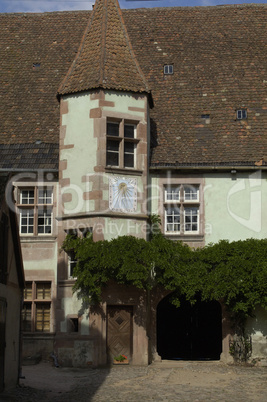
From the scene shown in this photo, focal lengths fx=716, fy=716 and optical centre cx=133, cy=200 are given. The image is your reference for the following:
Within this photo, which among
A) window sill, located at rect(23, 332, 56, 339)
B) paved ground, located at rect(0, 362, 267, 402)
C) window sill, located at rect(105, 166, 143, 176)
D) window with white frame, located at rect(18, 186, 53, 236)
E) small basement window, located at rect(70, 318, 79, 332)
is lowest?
paved ground, located at rect(0, 362, 267, 402)

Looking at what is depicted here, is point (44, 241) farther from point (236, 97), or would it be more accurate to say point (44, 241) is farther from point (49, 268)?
point (236, 97)

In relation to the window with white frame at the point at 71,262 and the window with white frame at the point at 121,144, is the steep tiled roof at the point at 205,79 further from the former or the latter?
the window with white frame at the point at 71,262

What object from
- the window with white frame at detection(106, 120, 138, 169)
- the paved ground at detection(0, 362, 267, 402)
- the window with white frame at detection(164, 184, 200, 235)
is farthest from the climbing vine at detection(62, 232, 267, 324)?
the window with white frame at detection(106, 120, 138, 169)

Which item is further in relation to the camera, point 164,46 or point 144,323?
point 164,46

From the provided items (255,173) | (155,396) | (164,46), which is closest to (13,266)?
(155,396)

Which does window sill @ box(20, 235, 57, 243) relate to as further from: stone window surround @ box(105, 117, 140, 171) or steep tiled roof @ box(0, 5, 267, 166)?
steep tiled roof @ box(0, 5, 267, 166)

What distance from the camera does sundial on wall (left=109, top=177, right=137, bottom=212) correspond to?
64.6 feet

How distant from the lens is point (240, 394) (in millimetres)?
14289

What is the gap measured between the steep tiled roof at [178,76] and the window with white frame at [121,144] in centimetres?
83

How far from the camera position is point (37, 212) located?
68.7ft

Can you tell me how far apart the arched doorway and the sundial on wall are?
443cm

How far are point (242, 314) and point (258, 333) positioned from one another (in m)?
0.79

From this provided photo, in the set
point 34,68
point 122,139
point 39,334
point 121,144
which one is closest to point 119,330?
point 39,334

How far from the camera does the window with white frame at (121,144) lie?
66.1 feet
